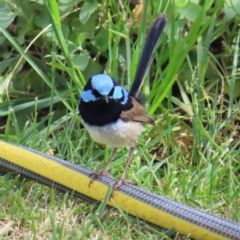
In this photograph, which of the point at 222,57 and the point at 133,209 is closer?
the point at 133,209

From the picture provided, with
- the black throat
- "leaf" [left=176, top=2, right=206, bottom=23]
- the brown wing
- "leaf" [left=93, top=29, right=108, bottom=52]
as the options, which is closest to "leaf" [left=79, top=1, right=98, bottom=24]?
"leaf" [left=93, top=29, right=108, bottom=52]

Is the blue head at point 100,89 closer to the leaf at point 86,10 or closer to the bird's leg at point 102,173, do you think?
the bird's leg at point 102,173

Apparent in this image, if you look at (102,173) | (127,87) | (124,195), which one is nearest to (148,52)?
(127,87)

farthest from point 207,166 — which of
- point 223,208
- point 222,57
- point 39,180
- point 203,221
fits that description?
point 222,57

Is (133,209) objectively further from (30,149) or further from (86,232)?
(30,149)

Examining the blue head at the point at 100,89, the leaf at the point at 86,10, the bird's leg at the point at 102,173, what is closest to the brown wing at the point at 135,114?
the blue head at the point at 100,89
